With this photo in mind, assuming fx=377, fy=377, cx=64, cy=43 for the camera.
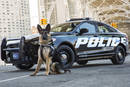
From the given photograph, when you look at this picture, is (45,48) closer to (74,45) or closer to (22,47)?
(22,47)

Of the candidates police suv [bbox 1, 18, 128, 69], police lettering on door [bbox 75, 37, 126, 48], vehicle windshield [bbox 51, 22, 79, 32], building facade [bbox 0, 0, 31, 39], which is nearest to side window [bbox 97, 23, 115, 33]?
police suv [bbox 1, 18, 128, 69]

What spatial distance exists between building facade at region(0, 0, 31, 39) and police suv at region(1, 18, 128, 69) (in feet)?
289

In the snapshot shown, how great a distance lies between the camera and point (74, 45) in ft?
34.4

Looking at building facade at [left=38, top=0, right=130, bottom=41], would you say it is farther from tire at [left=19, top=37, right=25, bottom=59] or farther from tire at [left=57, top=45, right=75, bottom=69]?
tire at [left=19, top=37, right=25, bottom=59]

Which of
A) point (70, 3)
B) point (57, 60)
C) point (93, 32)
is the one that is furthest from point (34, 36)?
point (70, 3)

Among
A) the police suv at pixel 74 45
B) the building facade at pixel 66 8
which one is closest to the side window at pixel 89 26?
the police suv at pixel 74 45

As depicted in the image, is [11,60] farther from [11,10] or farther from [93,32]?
[11,10]

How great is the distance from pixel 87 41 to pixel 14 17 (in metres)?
99.5

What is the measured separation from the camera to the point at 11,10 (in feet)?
349

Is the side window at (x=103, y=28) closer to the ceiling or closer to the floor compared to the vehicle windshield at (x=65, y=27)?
→ closer to the floor

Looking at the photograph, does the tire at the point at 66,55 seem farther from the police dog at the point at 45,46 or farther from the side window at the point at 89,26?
the police dog at the point at 45,46

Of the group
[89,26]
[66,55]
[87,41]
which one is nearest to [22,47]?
[66,55]

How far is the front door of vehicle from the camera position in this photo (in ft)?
35.3

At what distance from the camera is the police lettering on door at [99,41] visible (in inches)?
428
